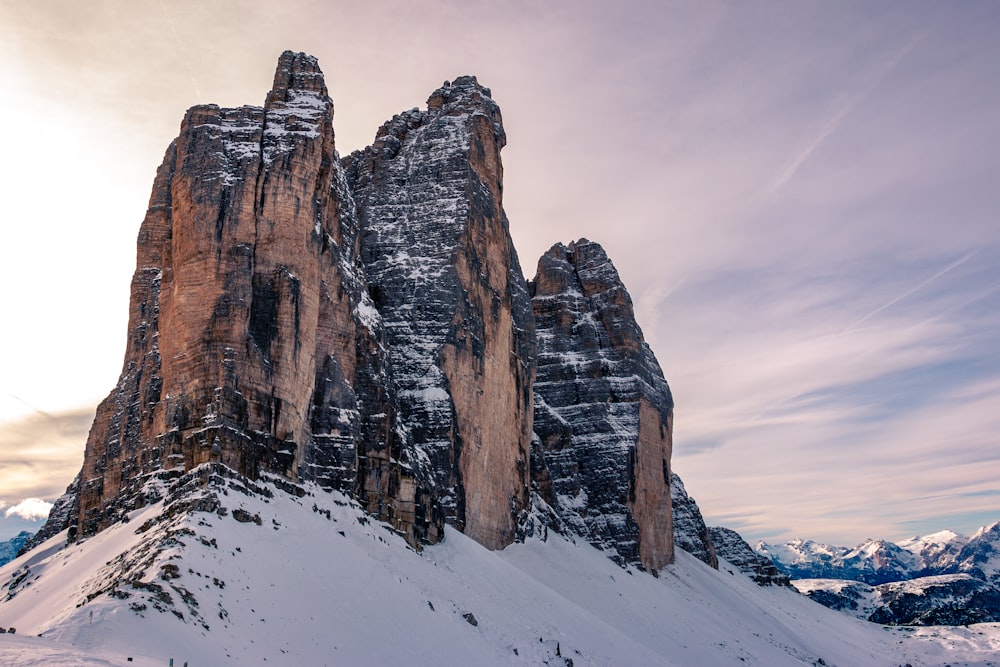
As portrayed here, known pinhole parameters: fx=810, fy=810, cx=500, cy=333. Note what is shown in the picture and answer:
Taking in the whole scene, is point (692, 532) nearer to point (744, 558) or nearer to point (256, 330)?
point (744, 558)

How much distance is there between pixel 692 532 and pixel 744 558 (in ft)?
79.5

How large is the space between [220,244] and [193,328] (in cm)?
498

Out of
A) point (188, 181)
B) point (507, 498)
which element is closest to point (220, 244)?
point (188, 181)

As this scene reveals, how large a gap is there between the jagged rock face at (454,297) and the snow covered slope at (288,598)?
6.16 metres

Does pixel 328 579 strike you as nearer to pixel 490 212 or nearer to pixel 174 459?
pixel 174 459

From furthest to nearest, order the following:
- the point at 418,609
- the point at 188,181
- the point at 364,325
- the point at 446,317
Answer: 1. the point at 446,317
2. the point at 364,325
3. the point at 188,181
4. the point at 418,609

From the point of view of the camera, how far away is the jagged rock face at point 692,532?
119m

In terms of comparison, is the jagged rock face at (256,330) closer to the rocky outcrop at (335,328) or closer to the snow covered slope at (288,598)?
the rocky outcrop at (335,328)

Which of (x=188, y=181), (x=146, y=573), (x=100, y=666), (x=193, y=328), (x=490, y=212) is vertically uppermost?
(x=490, y=212)

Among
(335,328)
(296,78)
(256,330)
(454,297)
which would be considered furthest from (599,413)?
(256,330)

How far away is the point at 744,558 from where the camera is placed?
139 metres

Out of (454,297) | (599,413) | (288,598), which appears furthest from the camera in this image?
(599,413)

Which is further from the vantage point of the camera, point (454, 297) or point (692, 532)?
point (692, 532)

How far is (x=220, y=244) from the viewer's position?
43.2 m
